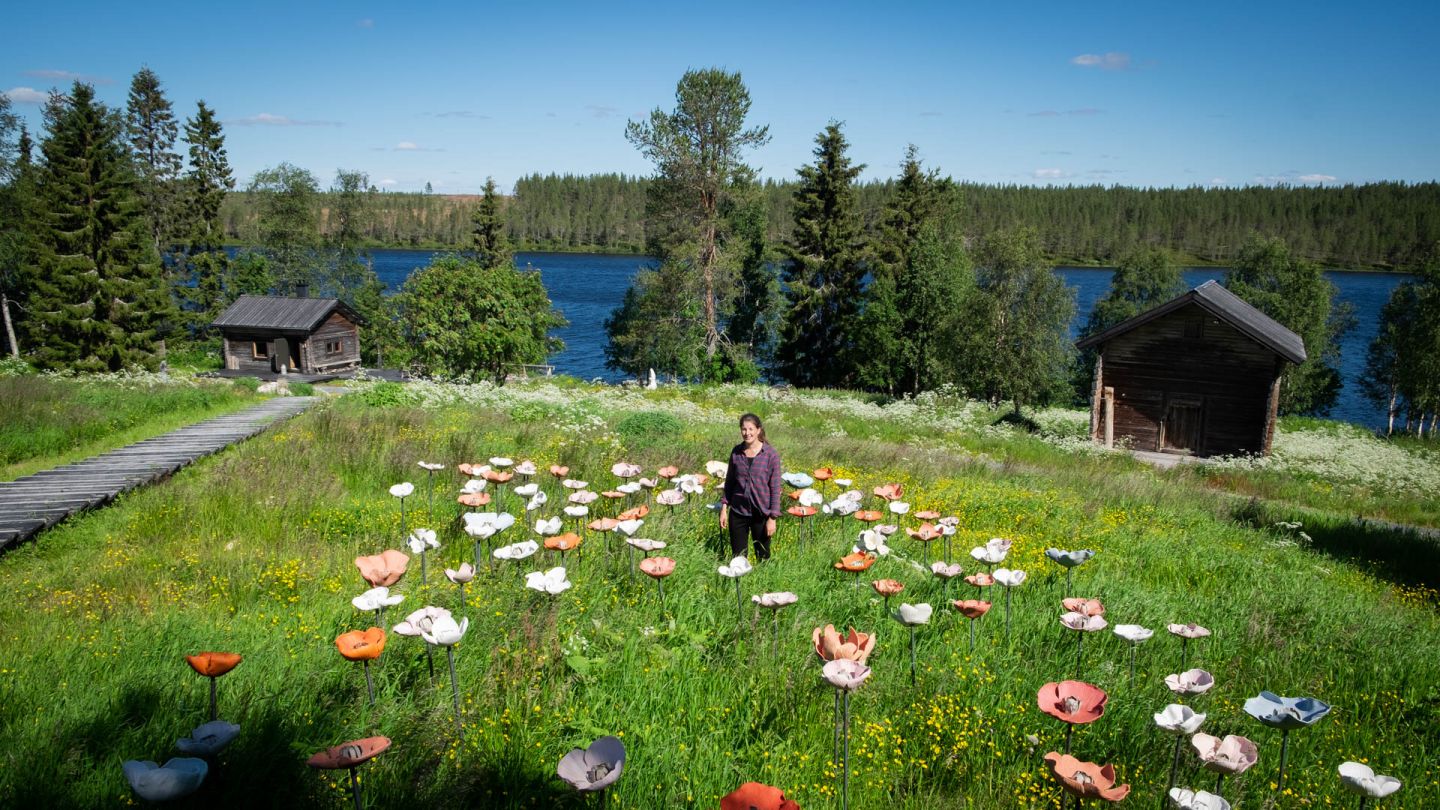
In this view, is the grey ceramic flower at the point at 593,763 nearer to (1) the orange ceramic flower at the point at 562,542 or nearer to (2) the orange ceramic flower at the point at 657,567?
(2) the orange ceramic flower at the point at 657,567

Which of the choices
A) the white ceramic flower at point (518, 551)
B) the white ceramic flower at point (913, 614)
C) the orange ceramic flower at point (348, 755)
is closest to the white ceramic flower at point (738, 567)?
the white ceramic flower at point (913, 614)

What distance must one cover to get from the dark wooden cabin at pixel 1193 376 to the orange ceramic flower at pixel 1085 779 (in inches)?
1021

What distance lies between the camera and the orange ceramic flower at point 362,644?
294 centimetres

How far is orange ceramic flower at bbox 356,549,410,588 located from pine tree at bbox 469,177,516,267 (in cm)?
4870

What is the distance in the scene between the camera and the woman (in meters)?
6.68

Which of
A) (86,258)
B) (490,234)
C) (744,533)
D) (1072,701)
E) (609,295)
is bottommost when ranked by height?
(744,533)

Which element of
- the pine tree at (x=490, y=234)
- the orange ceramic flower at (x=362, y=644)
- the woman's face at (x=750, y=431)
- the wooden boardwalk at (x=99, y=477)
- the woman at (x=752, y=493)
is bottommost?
the wooden boardwalk at (x=99, y=477)

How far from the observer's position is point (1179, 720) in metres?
3.05

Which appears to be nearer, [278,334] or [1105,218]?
[278,334]

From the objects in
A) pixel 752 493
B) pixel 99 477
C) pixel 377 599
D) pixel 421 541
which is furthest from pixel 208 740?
pixel 99 477

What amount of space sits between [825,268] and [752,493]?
38374 millimetres

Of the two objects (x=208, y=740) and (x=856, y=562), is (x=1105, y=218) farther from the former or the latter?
(x=208, y=740)

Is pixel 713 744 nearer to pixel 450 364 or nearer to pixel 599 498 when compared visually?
pixel 599 498

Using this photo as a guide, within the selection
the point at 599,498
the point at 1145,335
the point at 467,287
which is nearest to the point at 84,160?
the point at 467,287
